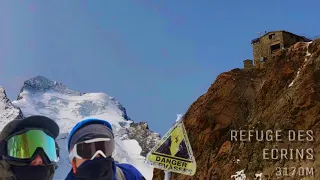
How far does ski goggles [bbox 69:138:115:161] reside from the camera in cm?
305

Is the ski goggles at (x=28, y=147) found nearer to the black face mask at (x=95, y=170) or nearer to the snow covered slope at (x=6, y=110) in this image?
the black face mask at (x=95, y=170)

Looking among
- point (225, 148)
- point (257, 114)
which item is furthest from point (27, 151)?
point (257, 114)

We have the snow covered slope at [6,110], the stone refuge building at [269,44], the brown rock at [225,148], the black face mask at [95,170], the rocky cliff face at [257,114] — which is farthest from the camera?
the snow covered slope at [6,110]

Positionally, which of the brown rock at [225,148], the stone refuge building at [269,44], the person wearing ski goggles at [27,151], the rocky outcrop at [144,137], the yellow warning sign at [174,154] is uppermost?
the rocky outcrop at [144,137]

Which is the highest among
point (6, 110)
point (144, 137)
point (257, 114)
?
point (6, 110)

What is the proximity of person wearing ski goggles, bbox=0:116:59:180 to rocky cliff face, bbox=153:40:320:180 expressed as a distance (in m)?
28.5

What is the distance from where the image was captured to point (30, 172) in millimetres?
3105

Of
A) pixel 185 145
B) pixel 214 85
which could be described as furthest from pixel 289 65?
pixel 185 145

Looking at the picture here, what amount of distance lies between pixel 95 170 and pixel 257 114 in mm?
36072

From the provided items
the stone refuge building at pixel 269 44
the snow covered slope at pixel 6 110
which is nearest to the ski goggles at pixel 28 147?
the stone refuge building at pixel 269 44

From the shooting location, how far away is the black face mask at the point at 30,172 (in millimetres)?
3098

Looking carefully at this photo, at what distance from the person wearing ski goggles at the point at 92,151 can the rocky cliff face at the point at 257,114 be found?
93.4ft

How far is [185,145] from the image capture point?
468 cm

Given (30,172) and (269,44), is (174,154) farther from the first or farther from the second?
(269,44)
